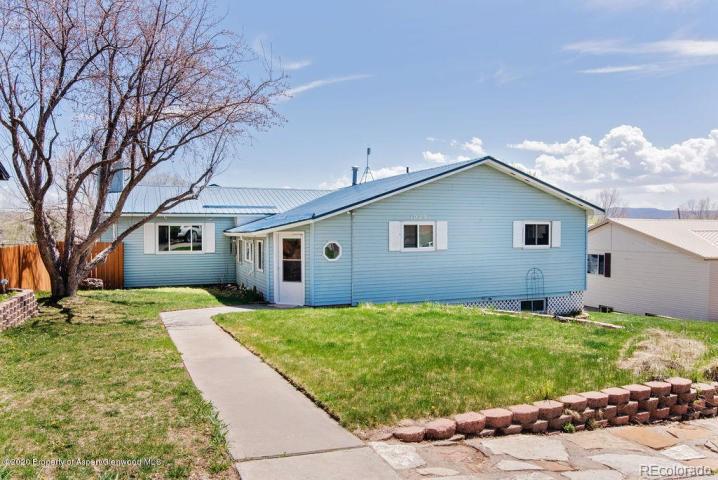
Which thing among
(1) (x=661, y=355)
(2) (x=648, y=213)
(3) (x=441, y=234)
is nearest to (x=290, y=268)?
(3) (x=441, y=234)

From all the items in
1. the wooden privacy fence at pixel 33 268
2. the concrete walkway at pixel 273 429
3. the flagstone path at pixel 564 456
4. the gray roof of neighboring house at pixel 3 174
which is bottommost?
the flagstone path at pixel 564 456

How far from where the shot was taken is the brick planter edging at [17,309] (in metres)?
10.2

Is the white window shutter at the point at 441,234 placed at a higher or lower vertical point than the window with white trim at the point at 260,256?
higher

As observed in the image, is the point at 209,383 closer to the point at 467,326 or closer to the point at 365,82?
the point at 467,326

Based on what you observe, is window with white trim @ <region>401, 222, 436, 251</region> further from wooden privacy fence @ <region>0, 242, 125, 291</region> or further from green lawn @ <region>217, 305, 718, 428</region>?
wooden privacy fence @ <region>0, 242, 125, 291</region>

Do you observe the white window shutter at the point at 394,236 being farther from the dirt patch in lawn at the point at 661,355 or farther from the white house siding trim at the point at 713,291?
the white house siding trim at the point at 713,291

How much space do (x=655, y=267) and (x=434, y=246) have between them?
11061 mm

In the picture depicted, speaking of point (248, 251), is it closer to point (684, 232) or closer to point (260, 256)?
point (260, 256)

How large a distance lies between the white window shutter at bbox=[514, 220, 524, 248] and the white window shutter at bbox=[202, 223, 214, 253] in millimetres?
11261

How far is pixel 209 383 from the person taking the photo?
22.1 ft

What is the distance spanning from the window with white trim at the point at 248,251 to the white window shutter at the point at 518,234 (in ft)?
27.9

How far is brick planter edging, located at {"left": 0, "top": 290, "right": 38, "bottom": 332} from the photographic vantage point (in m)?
10.2

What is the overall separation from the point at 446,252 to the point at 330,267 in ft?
11.9

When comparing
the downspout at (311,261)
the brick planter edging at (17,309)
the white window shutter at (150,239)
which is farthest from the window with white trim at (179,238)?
the downspout at (311,261)
